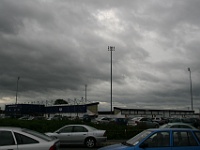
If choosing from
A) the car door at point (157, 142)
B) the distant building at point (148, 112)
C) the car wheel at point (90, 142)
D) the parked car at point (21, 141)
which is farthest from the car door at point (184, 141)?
the distant building at point (148, 112)

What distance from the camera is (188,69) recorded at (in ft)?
236

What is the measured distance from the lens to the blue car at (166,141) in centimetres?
877

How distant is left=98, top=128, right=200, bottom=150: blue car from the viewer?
345 inches

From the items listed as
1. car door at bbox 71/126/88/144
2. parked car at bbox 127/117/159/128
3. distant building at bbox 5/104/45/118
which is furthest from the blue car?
distant building at bbox 5/104/45/118

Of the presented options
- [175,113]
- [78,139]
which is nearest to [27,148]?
[78,139]

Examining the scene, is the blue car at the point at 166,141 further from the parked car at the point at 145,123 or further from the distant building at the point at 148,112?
the distant building at the point at 148,112

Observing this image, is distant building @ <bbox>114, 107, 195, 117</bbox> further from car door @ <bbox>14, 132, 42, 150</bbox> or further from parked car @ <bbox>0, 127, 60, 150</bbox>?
car door @ <bbox>14, 132, 42, 150</bbox>

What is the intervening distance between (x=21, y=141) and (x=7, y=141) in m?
0.35

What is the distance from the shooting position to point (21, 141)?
766cm

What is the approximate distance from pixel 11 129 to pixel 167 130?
4.63 metres

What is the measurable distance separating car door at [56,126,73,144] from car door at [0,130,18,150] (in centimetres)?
1011

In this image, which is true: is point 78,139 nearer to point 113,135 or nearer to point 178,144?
point 113,135

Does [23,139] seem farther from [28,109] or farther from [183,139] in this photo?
[28,109]

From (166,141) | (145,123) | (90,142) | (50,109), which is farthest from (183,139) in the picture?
(50,109)
